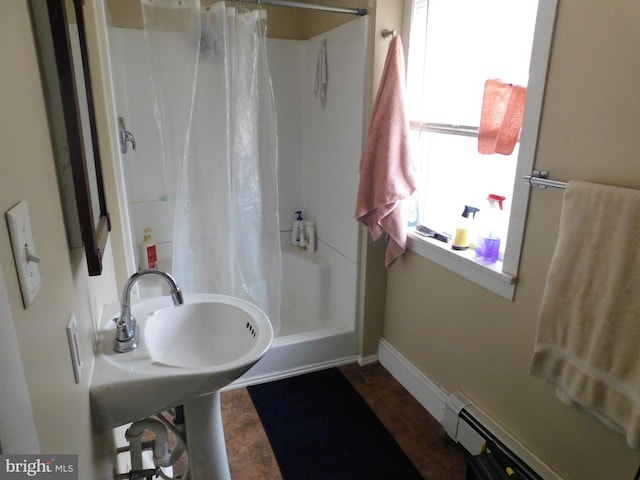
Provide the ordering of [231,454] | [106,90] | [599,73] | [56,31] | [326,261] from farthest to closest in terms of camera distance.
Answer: [326,261]
[231,454]
[106,90]
[599,73]
[56,31]

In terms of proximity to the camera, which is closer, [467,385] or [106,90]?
[106,90]

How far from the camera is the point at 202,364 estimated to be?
132cm

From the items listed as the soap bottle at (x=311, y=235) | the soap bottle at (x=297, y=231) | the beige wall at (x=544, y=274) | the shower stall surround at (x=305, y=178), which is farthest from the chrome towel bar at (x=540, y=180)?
the soap bottle at (x=297, y=231)

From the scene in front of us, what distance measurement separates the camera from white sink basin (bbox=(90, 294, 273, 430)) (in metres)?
0.98

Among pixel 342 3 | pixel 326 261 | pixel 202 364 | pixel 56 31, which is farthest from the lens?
pixel 326 261

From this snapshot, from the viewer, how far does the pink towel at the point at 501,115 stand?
1457 mm

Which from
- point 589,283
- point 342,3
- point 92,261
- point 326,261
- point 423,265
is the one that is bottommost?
point 326,261

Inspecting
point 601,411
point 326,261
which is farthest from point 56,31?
point 326,261

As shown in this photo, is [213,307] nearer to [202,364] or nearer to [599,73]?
[202,364]

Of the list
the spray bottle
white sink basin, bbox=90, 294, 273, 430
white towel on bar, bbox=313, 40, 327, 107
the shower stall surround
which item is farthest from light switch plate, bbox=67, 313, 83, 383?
white towel on bar, bbox=313, 40, 327, 107

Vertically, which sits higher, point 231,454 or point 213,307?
point 213,307

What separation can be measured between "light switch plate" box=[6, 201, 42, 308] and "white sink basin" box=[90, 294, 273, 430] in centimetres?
48

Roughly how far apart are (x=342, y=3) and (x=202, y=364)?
1961 mm

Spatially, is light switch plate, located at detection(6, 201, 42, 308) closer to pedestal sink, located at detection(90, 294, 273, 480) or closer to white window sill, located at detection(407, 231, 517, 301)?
pedestal sink, located at detection(90, 294, 273, 480)
